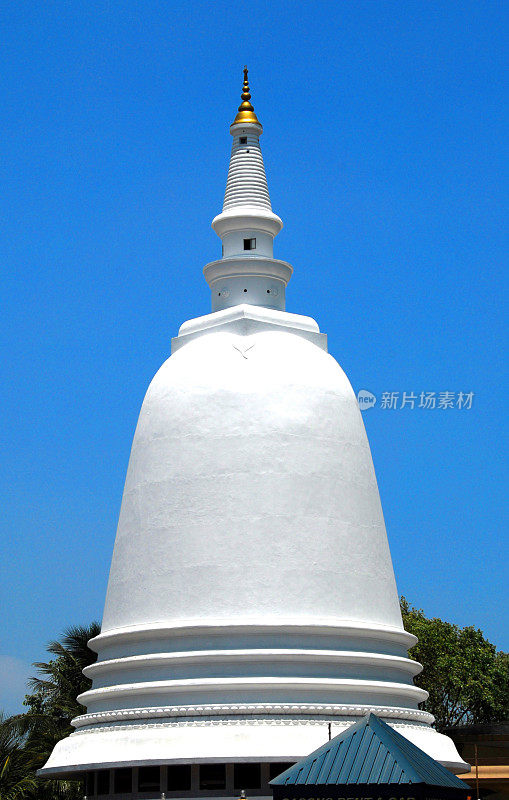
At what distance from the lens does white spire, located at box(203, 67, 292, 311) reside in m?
34.8

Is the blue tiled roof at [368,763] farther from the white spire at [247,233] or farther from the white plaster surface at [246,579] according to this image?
the white spire at [247,233]

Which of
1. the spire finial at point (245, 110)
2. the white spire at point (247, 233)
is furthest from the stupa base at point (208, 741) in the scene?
the spire finial at point (245, 110)

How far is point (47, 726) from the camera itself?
38844 mm

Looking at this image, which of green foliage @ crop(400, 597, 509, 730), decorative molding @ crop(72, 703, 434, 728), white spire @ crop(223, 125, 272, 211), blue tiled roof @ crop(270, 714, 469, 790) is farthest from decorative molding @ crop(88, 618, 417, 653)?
green foliage @ crop(400, 597, 509, 730)

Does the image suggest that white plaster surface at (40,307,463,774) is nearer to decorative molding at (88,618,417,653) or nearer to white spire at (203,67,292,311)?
decorative molding at (88,618,417,653)

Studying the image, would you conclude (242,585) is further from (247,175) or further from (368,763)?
(247,175)

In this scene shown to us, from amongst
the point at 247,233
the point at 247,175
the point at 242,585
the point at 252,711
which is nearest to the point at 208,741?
the point at 252,711

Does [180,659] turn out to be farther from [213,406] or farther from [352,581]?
[213,406]

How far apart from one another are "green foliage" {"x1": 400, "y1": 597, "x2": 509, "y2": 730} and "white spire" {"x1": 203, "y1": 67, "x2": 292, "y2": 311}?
78.3 ft

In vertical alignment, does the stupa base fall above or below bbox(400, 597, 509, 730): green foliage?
below

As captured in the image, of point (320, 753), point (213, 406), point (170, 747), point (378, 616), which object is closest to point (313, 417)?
point (213, 406)

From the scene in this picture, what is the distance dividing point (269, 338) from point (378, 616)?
26.5ft

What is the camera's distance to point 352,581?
30.4 meters

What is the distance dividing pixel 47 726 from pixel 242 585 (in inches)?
510
